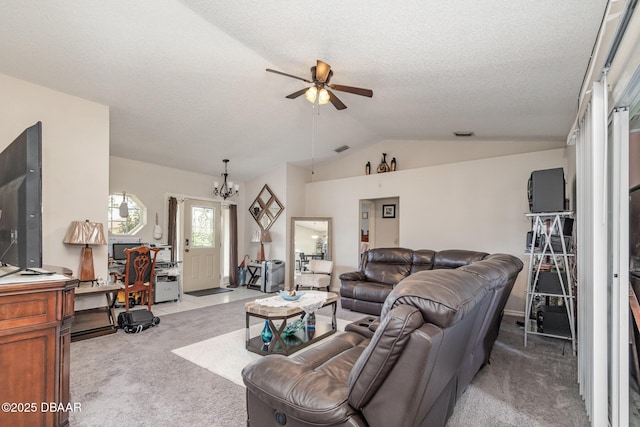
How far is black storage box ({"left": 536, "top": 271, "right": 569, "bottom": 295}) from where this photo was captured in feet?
10.8

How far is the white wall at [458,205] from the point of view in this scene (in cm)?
459

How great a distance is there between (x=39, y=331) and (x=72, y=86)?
2.97m

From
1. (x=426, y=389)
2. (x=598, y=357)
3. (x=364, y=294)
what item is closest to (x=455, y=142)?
(x=364, y=294)

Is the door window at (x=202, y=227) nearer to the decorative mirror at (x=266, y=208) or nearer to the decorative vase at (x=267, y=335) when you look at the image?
the decorative mirror at (x=266, y=208)

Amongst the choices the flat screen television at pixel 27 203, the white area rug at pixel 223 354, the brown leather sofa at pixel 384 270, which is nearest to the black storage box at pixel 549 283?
the brown leather sofa at pixel 384 270

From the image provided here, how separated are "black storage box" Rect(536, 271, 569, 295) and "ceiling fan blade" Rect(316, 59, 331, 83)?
3.07 m

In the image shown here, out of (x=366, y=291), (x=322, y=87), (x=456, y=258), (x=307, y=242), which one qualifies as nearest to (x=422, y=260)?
(x=456, y=258)

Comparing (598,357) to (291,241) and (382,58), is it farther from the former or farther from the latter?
(291,241)

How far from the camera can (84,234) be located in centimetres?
350

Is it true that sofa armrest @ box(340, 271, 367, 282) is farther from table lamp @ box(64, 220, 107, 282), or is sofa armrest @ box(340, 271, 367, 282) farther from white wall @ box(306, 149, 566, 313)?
table lamp @ box(64, 220, 107, 282)

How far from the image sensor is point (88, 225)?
357 cm

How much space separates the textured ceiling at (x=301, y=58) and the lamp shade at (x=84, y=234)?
4.78ft

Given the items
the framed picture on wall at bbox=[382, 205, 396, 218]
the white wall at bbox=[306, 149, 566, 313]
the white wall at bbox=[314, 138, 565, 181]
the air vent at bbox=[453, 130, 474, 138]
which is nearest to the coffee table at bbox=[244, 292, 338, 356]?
the white wall at bbox=[306, 149, 566, 313]

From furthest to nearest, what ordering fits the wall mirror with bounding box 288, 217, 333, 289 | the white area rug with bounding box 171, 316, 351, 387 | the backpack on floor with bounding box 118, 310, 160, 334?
the wall mirror with bounding box 288, 217, 333, 289 → the backpack on floor with bounding box 118, 310, 160, 334 → the white area rug with bounding box 171, 316, 351, 387
